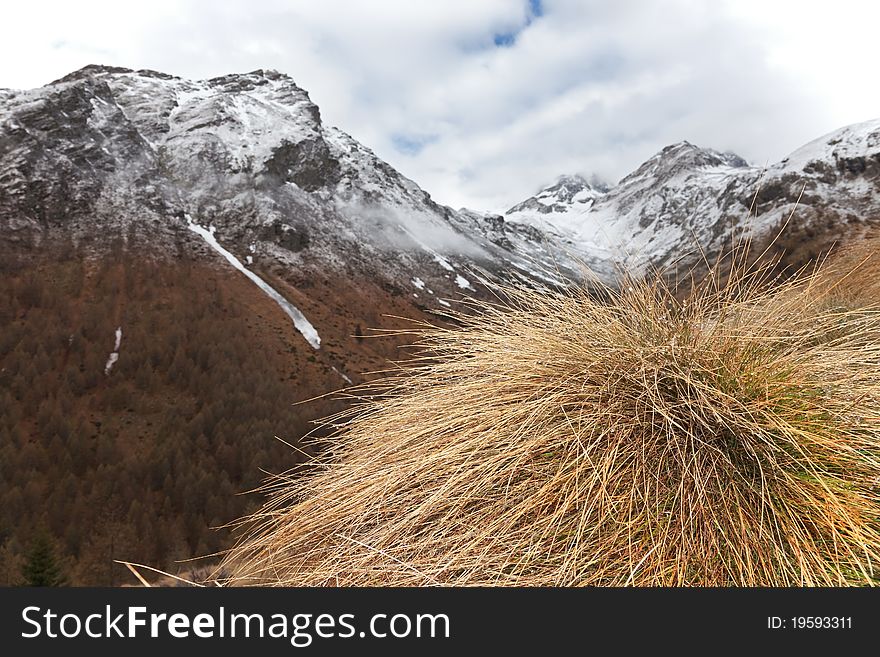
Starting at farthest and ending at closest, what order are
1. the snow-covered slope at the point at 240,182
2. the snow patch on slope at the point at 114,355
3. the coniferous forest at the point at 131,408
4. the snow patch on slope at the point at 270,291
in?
the snow patch on slope at the point at 270,291
the snow-covered slope at the point at 240,182
the snow patch on slope at the point at 114,355
the coniferous forest at the point at 131,408

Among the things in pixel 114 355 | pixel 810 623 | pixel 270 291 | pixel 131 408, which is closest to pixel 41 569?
pixel 810 623

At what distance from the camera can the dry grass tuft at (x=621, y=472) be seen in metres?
1.13

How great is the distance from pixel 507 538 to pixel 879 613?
67 centimetres

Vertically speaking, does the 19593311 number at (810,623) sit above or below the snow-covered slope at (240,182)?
below

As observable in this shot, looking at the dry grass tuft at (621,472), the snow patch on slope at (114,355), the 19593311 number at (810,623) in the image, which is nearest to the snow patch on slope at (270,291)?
the snow patch on slope at (114,355)

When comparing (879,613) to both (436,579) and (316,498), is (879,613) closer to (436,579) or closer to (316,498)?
(436,579)

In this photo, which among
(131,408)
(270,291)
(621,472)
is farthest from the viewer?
(270,291)

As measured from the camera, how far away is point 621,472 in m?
1.29


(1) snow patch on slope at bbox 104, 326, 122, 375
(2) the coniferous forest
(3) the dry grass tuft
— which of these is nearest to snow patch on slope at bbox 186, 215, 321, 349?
(2) the coniferous forest

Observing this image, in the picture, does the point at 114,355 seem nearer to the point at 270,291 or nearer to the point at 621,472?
the point at 270,291

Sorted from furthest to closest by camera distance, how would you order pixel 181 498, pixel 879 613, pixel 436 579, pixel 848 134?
A: pixel 848 134
pixel 181 498
pixel 436 579
pixel 879 613

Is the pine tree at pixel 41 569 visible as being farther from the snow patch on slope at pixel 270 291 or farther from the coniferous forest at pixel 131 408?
the snow patch on slope at pixel 270 291

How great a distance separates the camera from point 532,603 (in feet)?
3.16

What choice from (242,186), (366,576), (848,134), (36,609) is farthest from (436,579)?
(242,186)
